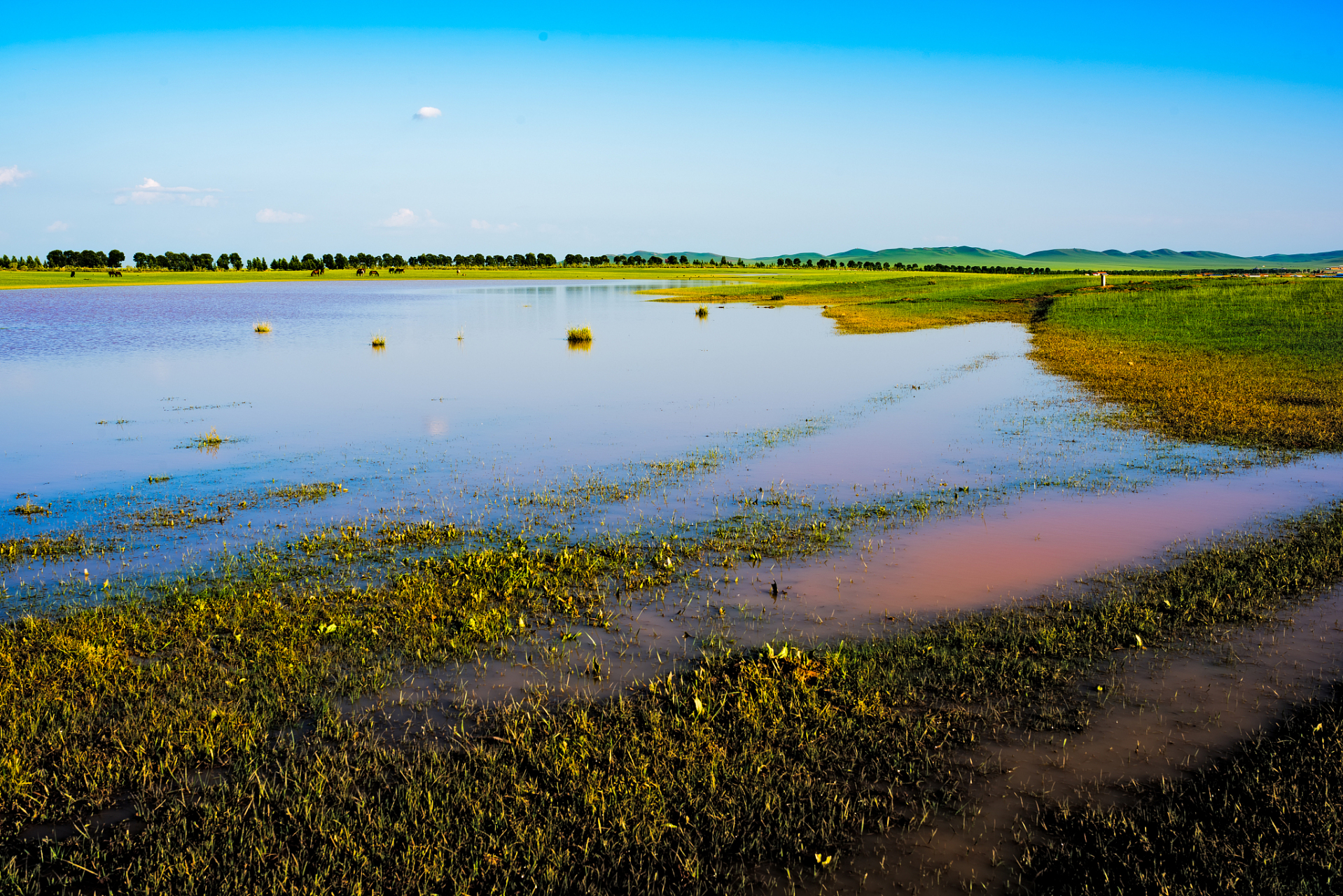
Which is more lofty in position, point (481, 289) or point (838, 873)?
point (481, 289)

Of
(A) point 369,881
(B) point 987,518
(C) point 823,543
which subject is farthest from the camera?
(B) point 987,518

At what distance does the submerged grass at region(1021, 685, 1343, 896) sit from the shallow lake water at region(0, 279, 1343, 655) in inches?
153

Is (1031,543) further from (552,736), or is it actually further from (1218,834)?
(552,736)

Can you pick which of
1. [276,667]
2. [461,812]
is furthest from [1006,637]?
[276,667]

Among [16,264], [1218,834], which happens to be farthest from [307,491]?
[16,264]

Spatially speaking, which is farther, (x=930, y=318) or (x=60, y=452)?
(x=930, y=318)

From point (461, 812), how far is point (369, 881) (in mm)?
821

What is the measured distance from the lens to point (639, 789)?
636cm

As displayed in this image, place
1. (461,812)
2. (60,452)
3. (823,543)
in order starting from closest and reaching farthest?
(461,812)
(823,543)
(60,452)

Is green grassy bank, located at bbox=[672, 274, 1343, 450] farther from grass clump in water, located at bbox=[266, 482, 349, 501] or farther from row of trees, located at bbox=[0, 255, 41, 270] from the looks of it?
row of trees, located at bbox=[0, 255, 41, 270]

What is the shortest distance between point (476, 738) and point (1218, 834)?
5905mm

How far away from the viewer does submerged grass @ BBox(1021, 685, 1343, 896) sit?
17.6 ft

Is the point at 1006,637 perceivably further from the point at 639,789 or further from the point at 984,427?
the point at 984,427

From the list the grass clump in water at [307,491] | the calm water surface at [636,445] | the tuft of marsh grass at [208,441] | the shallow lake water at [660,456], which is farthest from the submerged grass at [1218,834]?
the tuft of marsh grass at [208,441]
